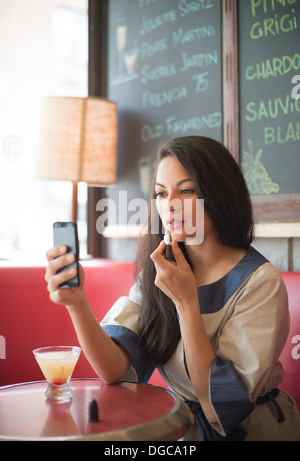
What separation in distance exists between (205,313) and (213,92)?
1384 millimetres

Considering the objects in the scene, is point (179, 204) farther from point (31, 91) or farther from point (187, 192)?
point (31, 91)

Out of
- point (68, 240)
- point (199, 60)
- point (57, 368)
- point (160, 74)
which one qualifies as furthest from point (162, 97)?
point (57, 368)

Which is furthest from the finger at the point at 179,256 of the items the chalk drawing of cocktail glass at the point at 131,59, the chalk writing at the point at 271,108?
the chalk drawing of cocktail glass at the point at 131,59

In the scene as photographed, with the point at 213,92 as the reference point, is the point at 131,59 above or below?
above

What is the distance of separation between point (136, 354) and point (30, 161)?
80.1 inches

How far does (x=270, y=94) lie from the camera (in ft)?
6.82

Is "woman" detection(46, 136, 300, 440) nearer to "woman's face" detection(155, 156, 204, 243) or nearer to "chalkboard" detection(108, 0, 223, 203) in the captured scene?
"woman's face" detection(155, 156, 204, 243)

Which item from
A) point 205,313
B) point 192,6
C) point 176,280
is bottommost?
point 205,313

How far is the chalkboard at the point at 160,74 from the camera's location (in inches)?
95.0

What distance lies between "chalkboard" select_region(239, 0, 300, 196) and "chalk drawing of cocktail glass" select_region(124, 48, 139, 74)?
0.87 meters

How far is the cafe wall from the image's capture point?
79.4 inches

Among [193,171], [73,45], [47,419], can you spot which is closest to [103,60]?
[73,45]

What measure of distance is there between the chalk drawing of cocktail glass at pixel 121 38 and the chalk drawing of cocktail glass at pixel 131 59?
0.18 ft

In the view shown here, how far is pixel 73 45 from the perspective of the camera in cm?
327
